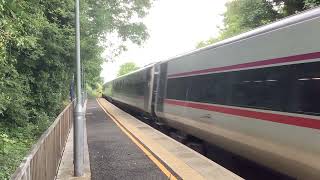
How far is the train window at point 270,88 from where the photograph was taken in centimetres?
723

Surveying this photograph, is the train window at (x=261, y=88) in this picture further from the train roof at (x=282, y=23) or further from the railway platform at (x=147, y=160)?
the railway platform at (x=147, y=160)

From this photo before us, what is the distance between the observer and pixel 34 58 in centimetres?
1959

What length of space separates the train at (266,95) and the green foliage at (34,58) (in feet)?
15.5

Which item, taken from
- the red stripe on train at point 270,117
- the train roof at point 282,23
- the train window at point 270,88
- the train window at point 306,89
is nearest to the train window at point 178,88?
the train window at point 270,88

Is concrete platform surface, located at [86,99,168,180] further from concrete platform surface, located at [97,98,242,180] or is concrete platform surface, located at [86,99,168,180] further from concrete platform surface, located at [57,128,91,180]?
concrete platform surface, located at [97,98,242,180]

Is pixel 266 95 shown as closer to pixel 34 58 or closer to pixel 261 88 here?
pixel 261 88

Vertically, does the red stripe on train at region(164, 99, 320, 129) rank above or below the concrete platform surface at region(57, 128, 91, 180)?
above

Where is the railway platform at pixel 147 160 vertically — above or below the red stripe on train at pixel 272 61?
below

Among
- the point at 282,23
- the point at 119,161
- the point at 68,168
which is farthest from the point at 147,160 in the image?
the point at 282,23

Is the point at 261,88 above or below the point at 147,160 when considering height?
above

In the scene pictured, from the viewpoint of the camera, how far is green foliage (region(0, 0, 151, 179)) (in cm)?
1299

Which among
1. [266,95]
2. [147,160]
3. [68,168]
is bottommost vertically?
[68,168]

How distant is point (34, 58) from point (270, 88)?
1298 cm

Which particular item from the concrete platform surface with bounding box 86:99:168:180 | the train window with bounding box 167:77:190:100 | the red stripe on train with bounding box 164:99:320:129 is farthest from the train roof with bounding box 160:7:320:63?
the train window with bounding box 167:77:190:100
